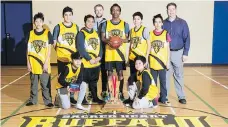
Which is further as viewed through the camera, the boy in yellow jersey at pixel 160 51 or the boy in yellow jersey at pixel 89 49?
the boy in yellow jersey at pixel 160 51

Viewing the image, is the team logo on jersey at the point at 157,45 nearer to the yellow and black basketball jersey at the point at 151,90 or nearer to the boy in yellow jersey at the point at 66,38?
the yellow and black basketball jersey at the point at 151,90

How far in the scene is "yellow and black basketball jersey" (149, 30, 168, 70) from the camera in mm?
5523

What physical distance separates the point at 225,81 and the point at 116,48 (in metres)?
3.65

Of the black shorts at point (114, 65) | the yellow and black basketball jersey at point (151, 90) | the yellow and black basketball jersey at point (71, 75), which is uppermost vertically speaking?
the black shorts at point (114, 65)

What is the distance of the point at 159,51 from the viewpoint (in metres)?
5.54

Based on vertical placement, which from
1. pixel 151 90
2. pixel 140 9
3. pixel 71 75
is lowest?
pixel 151 90

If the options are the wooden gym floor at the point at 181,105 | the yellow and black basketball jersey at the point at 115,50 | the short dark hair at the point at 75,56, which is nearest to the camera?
the wooden gym floor at the point at 181,105

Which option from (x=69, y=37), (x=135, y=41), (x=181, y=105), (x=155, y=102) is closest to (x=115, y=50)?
(x=135, y=41)

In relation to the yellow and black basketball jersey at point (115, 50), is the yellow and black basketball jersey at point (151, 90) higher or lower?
lower

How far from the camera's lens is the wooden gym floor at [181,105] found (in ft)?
16.3

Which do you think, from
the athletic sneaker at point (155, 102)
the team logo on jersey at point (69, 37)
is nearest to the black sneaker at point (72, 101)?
the team logo on jersey at point (69, 37)

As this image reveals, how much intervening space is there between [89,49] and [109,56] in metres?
0.33

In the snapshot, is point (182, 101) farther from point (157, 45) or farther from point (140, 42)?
point (140, 42)

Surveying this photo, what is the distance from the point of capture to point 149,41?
5.50 metres
